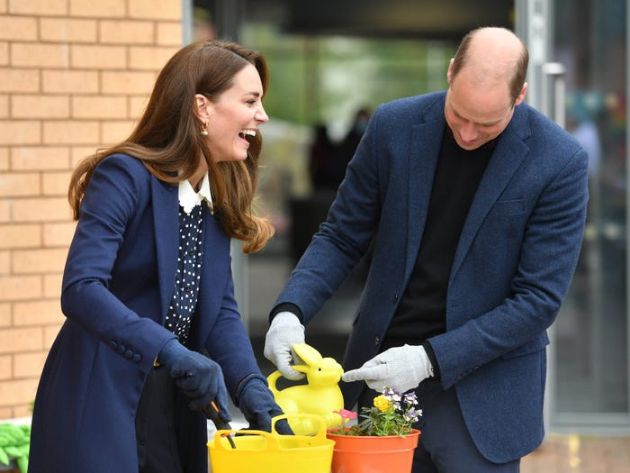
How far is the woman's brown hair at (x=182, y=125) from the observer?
10.0 ft

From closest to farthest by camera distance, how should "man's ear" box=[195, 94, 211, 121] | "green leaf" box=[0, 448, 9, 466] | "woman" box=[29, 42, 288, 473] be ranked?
"woman" box=[29, 42, 288, 473] → "man's ear" box=[195, 94, 211, 121] → "green leaf" box=[0, 448, 9, 466]

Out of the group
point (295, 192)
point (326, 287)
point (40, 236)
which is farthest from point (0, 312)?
point (295, 192)

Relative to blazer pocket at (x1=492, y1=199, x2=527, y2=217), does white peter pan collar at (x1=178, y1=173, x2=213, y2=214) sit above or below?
above

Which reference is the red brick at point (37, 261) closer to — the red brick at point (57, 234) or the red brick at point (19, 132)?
the red brick at point (57, 234)

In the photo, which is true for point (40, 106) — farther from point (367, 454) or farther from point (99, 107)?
point (367, 454)

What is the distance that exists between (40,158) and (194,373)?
3033 millimetres

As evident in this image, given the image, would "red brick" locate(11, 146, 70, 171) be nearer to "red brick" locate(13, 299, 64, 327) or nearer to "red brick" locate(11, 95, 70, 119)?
"red brick" locate(11, 95, 70, 119)

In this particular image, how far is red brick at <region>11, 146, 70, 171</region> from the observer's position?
5.57 m

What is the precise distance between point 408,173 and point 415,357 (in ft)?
1.64

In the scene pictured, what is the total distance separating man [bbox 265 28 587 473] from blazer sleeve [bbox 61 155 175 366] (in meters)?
0.48

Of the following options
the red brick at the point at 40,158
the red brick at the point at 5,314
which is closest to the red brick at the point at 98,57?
the red brick at the point at 40,158

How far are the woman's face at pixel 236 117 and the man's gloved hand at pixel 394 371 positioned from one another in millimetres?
563

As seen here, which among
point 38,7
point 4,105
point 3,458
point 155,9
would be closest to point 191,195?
point 3,458

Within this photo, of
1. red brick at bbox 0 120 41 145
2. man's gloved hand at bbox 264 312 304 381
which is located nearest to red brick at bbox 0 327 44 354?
red brick at bbox 0 120 41 145
